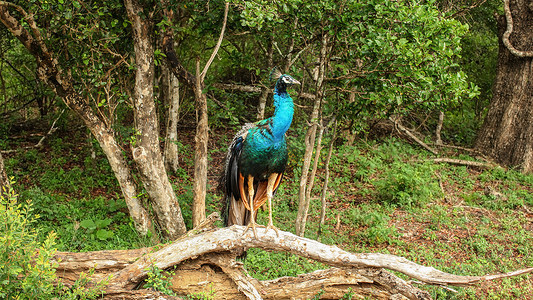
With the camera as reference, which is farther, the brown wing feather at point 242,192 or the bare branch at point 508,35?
the bare branch at point 508,35

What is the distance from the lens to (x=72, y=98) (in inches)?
211

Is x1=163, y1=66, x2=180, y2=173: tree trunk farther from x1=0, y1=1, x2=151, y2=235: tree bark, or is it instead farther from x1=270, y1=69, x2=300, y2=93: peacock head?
x1=270, y1=69, x2=300, y2=93: peacock head

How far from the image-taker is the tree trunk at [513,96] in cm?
888

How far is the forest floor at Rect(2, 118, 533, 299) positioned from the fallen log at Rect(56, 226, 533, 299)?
0.88 metres

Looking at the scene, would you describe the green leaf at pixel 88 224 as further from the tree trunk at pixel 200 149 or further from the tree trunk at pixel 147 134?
the tree trunk at pixel 200 149

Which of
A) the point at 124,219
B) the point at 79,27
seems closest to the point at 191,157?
the point at 124,219

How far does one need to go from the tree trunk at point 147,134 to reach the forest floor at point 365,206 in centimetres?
57

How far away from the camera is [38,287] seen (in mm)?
3297

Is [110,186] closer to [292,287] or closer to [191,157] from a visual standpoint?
[191,157]

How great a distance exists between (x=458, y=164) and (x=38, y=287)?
8.41m

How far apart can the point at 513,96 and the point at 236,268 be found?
303 inches

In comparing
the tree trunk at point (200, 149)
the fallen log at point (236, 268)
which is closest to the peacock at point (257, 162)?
the fallen log at point (236, 268)

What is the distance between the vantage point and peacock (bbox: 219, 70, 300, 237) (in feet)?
13.9

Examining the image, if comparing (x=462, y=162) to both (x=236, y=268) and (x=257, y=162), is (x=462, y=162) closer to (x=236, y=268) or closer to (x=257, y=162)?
(x=257, y=162)
